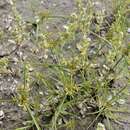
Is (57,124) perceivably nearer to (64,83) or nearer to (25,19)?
(64,83)

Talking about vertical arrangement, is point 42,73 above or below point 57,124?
above

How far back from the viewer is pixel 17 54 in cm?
174

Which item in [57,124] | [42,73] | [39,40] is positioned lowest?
[57,124]

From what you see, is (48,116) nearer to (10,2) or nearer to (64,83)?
(64,83)

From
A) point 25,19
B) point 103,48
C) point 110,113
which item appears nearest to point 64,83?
point 110,113

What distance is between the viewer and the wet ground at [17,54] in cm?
155

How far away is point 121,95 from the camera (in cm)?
156

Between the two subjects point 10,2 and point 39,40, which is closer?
point 39,40

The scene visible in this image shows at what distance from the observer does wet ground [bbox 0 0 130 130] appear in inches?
61.1

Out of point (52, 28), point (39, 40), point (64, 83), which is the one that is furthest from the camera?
point (52, 28)

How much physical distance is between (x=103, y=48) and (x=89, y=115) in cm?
35

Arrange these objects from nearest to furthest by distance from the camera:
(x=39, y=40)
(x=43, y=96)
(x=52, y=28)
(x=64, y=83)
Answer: (x=64, y=83), (x=43, y=96), (x=39, y=40), (x=52, y=28)

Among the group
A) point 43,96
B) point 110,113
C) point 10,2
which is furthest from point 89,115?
point 10,2

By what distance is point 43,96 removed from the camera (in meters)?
1.61
